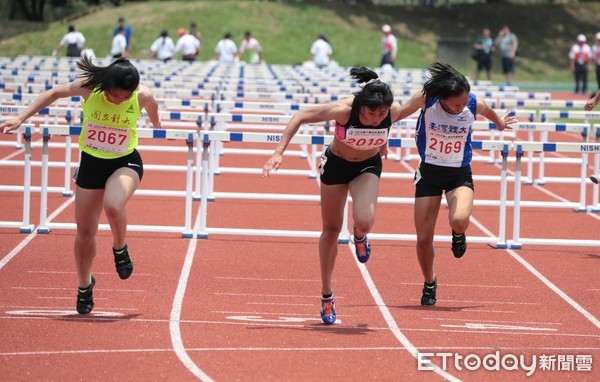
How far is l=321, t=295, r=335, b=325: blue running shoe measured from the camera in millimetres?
7992

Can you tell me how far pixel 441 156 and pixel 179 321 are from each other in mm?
2294

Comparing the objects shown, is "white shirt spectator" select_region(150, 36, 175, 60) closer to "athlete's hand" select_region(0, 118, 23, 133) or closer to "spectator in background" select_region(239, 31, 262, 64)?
"spectator in background" select_region(239, 31, 262, 64)

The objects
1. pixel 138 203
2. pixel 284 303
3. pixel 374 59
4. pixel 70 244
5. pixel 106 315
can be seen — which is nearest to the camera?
pixel 106 315

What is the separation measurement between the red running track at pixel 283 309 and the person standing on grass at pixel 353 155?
604 millimetres

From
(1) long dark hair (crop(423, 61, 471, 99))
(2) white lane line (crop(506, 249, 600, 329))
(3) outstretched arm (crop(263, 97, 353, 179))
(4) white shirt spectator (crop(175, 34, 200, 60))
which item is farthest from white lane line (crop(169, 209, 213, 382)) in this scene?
(4) white shirt spectator (crop(175, 34, 200, 60))

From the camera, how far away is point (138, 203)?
14102 millimetres

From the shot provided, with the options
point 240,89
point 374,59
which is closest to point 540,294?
point 240,89

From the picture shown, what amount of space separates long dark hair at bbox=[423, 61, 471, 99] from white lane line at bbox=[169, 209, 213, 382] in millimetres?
2430

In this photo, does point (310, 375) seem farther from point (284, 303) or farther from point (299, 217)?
point (299, 217)

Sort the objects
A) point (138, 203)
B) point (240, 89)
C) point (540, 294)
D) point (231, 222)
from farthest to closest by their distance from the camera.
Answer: point (240, 89)
point (138, 203)
point (231, 222)
point (540, 294)

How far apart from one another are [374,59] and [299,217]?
3541 cm

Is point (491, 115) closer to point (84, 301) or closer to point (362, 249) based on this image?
point (362, 249)

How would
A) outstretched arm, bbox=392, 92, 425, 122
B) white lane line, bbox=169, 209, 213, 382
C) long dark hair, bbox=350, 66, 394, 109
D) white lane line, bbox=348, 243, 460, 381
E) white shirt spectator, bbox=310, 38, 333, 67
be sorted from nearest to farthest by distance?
1. white lane line, bbox=169, 209, 213, 382
2. white lane line, bbox=348, 243, 460, 381
3. long dark hair, bbox=350, 66, 394, 109
4. outstretched arm, bbox=392, 92, 425, 122
5. white shirt spectator, bbox=310, 38, 333, 67

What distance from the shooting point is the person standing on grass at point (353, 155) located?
7680 mm
